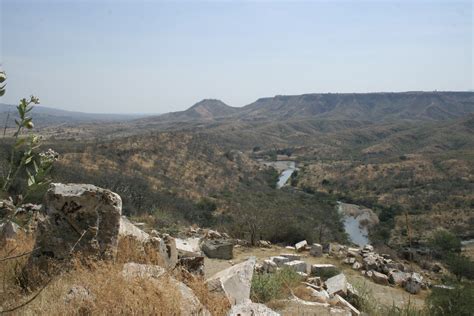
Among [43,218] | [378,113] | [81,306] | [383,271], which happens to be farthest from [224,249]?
[378,113]

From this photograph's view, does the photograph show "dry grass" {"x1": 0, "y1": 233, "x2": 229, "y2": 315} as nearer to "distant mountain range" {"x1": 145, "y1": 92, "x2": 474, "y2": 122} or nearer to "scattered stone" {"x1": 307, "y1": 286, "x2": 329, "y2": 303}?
"scattered stone" {"x1": 307, "y1": 286, "x2": 329, "y2": 303}

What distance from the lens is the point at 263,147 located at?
89812 millimetres

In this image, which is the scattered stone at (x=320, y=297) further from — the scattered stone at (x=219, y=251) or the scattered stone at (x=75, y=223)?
the scattered stone at (x=219, y=251)

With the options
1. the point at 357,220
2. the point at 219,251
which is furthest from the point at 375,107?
the point at 219,251

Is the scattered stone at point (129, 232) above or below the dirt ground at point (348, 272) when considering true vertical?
above

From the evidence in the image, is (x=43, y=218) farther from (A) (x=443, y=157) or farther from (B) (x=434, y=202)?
(A) (x=443, y=157)

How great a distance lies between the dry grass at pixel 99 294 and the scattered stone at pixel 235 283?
155mm

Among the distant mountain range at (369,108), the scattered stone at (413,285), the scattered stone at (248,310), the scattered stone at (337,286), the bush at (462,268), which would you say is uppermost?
the distant mountain range at (369,108)

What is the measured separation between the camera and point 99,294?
3342 millimetres

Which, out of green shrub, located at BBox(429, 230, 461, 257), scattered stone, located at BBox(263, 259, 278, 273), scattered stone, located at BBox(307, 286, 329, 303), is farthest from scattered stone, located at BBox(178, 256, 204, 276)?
green shrub, located at BBox(429, 230, 461, 257)

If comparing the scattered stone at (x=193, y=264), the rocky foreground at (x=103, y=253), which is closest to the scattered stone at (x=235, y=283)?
the rocky foreground at (x=103, y=253)

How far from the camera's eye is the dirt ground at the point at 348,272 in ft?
29.1

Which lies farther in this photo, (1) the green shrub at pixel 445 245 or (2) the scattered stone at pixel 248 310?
(1) the green shrub at pixel 445 245

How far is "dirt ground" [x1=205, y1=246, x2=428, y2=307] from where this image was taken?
349 inches
